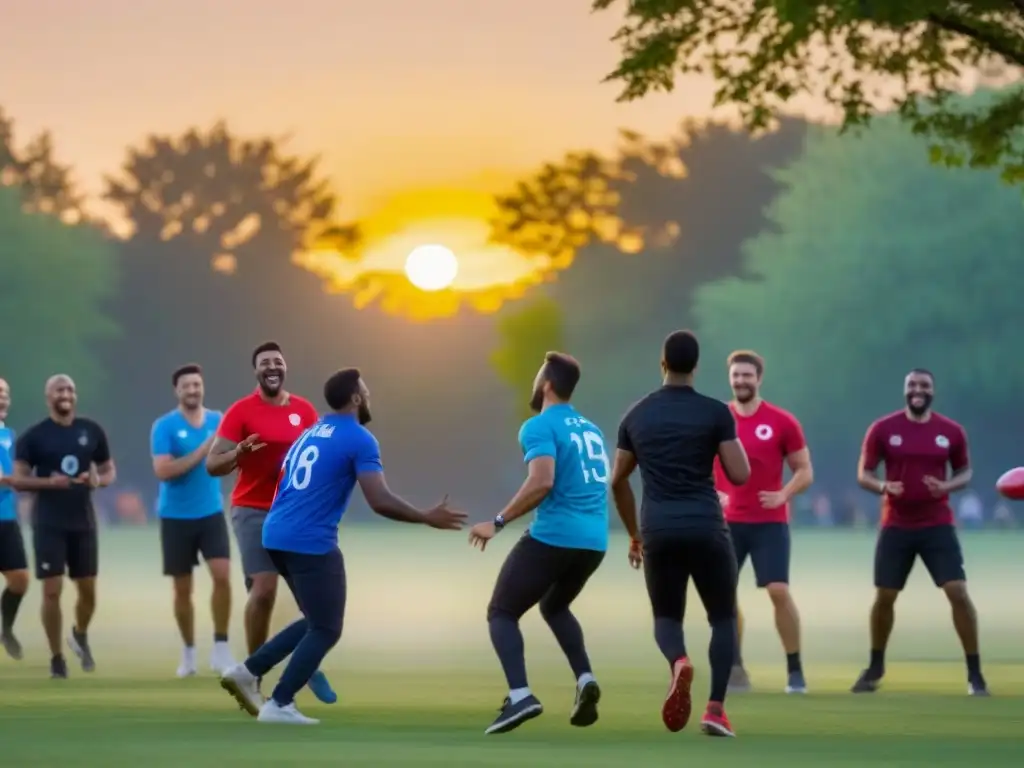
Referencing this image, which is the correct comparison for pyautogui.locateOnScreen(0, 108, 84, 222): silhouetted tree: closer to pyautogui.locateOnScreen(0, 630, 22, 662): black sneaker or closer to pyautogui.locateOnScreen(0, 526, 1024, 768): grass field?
pyautogui.locateOnScreen(0, 526, 1024, 768): grass field

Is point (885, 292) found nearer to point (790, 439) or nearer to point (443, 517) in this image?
point (790, 439)

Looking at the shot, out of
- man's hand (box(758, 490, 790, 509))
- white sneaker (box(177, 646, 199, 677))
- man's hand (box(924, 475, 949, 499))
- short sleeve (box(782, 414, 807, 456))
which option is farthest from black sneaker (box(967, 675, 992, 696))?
white sneaker (box(177, 646, 199, 677))

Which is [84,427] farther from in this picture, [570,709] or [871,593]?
[871,593]

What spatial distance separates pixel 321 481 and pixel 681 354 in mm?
1988

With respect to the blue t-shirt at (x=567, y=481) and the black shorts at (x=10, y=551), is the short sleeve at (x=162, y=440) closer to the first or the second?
the black shorts at (x=10, y=551)

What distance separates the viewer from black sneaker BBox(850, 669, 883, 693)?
17.7 meters

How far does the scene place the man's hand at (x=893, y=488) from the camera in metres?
17.7

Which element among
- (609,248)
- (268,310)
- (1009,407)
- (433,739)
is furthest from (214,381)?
(433,739)

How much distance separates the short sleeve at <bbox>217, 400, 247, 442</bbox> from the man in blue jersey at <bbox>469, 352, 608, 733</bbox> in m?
2.58

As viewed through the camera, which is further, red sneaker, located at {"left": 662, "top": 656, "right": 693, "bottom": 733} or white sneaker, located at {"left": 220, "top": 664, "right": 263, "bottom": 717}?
white sneaker, located at {"left": 220, "top": 664, "right": 263, "bottom": 717}

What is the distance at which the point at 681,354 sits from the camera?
1371cm

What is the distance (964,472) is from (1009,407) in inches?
2473

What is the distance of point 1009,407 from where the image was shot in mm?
79562

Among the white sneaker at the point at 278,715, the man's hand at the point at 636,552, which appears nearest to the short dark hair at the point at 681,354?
the man's hand at the point at 636,552
